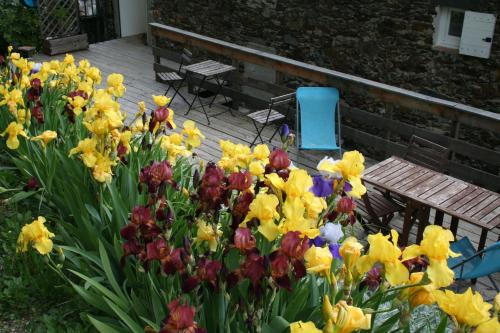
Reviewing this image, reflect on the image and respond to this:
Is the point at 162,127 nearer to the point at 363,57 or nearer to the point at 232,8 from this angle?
the point at 363,57

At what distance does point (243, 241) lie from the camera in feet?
5.55

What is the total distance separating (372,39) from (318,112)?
2.08 m

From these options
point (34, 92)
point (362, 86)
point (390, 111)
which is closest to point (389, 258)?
point (34, 92)

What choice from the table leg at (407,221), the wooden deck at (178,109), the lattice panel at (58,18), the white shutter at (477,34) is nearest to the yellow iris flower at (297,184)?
the table leg at (407,221)

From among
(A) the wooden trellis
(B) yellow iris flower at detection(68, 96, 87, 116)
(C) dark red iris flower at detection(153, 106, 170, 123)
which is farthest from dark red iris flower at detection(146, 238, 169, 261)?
(A) the wooden trellis

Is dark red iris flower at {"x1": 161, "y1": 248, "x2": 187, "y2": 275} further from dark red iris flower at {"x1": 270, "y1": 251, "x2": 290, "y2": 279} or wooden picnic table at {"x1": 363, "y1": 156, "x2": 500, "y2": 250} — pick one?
wooden picnic table at {"x1": 363, "y1": 156, "x2": 500, "y2": 250}

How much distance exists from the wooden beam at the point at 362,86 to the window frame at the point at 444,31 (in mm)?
1568

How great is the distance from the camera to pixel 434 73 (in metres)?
7.01

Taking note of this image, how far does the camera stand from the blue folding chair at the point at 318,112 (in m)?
5.79

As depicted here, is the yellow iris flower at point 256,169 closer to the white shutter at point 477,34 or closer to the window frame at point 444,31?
the white shutter at point 477,34

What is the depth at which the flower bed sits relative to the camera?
1573 millimetres

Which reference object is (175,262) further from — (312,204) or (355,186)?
(355,186)

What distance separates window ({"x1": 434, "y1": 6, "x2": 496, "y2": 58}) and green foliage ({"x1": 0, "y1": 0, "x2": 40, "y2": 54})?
6.50m

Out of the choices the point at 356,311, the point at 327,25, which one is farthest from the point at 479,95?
the point at 356,311
